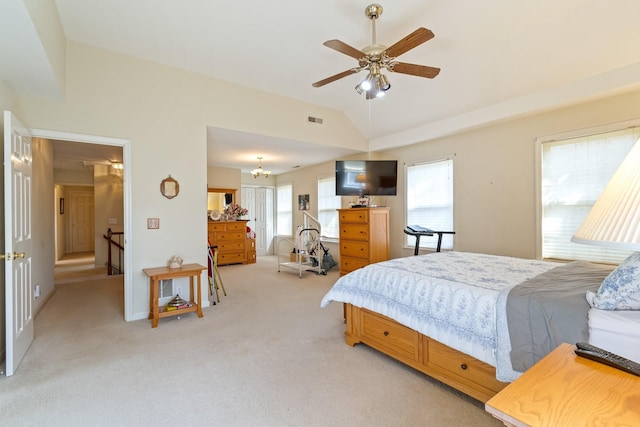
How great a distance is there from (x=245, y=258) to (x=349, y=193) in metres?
3.61

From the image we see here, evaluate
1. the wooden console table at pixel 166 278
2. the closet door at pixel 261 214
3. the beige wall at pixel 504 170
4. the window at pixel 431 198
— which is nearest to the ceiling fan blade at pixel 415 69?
the beige wall at pixel 504 170

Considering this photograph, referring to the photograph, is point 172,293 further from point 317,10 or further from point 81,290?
point 317,10

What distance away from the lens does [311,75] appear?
163 inches

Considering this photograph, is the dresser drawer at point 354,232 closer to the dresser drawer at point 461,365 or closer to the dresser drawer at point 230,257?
the dresser drawer at point 461,365

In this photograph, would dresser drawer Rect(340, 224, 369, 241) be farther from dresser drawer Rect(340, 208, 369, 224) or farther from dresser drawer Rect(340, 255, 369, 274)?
dresser drawer Rect(340, 255, 369, 274)

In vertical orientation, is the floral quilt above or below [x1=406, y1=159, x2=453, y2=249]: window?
below

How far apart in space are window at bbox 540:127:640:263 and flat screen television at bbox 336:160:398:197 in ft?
7.23

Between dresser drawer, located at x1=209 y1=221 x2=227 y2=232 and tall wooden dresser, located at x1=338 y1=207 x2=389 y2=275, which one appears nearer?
tall wooden dresser, located at x1=338 y1=207 x2=389 y2=275

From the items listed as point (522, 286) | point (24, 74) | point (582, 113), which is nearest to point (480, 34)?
point (582, 113)

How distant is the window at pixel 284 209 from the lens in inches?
343

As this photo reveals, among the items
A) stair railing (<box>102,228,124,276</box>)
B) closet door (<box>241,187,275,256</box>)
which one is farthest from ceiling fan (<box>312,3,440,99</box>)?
closet door (<box>241,187,275,256</box>)

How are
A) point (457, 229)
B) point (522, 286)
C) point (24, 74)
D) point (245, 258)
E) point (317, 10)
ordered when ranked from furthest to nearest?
point (245, 258) < point (457, 229) < point (317, 10) < point (24, 74) < point (522, 286)

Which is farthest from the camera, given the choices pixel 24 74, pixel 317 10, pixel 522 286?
pixel 317 10

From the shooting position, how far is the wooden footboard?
Answer: 1.89m
